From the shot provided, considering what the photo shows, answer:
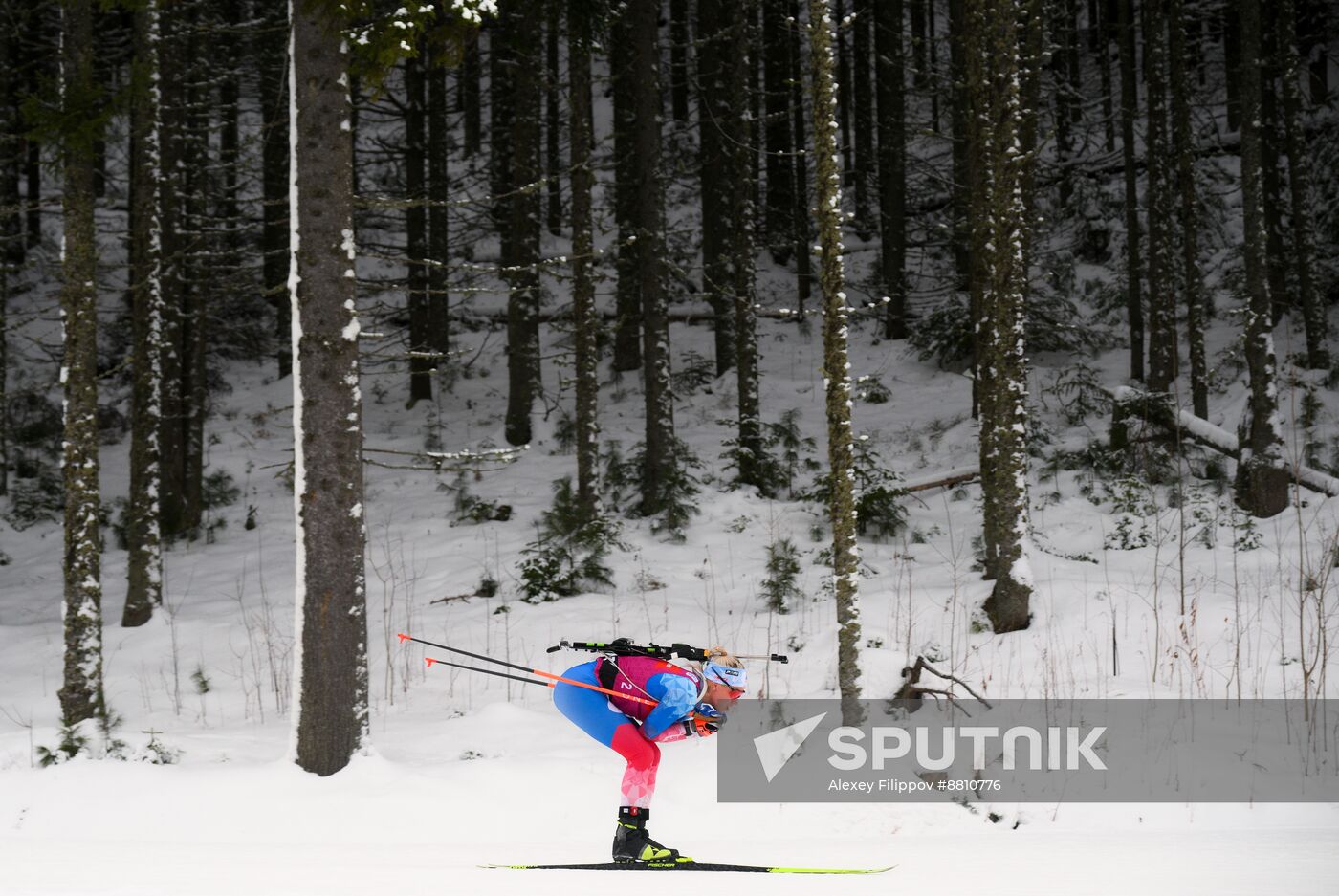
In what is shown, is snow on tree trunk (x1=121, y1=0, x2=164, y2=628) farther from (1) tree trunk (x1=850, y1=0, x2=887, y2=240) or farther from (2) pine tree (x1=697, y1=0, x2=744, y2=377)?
(1) tree trunk (x1=850, y1=0, x2=887, y2=240)

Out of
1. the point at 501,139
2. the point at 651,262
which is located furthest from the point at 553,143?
the point at 651,262

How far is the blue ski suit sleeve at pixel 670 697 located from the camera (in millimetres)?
4359

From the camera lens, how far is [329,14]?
22.1 feet

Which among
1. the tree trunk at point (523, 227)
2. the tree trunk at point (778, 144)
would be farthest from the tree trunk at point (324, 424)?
the tree trunk at point (778, 144)

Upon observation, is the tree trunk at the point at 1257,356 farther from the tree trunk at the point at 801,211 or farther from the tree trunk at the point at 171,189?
the tree trunk at the point at 171,189

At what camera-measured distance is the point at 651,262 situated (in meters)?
14.5

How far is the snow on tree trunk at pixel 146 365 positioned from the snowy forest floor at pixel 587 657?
0.64 metres

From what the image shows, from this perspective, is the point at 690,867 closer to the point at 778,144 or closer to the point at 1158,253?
the point at 1158,253

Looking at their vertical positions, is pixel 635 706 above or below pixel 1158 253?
below

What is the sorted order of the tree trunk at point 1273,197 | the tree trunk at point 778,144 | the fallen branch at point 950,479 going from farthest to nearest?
the tree trunk at point 778,144 < the tree trunk at point 1273,197 < the fallen branch at point 950,479

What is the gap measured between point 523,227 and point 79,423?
32.2 feet

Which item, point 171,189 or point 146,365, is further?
point 171,189

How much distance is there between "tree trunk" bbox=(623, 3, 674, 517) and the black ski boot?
31.8ft

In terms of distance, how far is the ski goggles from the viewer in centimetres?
455
